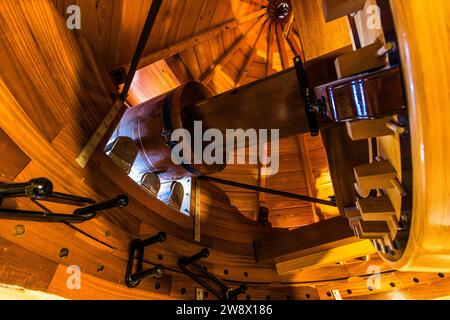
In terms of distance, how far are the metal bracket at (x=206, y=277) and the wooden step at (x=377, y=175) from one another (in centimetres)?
75

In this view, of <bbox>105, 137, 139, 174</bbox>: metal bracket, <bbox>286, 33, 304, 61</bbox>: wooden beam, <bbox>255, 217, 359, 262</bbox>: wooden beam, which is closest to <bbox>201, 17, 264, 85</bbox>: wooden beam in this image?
<bbox>286, 33, 304, 61</bbox>: wooden beam

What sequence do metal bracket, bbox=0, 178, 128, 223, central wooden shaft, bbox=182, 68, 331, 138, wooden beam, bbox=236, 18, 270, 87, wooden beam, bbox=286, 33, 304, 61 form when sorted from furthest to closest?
wooden beam, bbox=286, 33, 304, 61 < wooden beam, bbox=236, 18, 270, 87 < central wooden shaft, bbox=182, 68, 331, 138 < metal bracket, bbox=0, 178, 128, 223

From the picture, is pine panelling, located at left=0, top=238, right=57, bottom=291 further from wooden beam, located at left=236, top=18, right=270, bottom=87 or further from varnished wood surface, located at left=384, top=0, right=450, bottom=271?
wooden beam, located at left=236, top=18, right=270, bottom=87

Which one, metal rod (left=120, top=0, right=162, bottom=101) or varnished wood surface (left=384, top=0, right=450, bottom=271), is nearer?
varnished wood surface (left=384, top=0, right=450, bottom=271)

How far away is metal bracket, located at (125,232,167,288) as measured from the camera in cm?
84

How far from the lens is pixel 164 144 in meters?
1.15

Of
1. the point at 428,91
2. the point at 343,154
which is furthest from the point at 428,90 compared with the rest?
the point at 343,154

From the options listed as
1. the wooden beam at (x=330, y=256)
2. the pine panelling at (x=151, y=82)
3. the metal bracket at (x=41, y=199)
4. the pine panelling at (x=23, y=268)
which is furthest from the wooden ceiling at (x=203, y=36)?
the wooden beam at (x=330, y=256)

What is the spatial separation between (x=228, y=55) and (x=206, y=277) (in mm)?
2100

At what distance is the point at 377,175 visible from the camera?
54 cm

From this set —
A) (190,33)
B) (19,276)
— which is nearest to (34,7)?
(19,276)

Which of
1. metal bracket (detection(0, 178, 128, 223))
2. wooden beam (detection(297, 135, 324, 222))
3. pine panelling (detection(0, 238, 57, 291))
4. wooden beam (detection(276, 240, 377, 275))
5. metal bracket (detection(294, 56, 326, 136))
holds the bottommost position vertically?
pine panelling (detection(0, 238, 57, 291))

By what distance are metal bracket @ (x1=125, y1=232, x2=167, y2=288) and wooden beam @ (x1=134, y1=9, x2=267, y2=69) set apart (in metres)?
1.11

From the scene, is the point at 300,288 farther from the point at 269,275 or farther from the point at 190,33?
the point at 190,33
